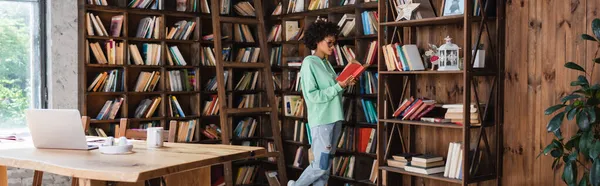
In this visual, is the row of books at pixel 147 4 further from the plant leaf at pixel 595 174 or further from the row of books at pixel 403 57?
the plant leaf at pixel 595 174

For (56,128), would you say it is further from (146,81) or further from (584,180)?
(584,180)

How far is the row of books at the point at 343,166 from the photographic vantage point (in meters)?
5.90

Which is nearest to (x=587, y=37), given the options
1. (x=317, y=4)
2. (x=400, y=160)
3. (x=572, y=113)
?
(x=572, y=113)

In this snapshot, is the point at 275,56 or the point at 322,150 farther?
the point at 275,56

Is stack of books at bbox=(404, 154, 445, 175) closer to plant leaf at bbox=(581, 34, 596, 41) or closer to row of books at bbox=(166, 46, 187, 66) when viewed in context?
plant leaf at bbox=(581, 34, 596, 41)

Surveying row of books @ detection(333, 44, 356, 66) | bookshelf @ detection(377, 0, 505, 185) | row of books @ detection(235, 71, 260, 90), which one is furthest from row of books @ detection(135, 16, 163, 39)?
bookshelf @ detection(377, 0, 505, 185)

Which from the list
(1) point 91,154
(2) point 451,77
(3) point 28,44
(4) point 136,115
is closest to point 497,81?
(2) point 451,77

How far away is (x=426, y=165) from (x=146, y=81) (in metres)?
2.76

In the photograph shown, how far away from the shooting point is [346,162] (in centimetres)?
595

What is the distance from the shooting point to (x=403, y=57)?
5.08m

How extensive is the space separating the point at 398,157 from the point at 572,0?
5.50ft

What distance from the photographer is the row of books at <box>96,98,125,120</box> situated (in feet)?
19.7

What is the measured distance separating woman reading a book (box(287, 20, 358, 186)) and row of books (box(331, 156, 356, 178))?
0.49 meters

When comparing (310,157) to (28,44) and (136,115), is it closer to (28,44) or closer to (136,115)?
(136,115)
